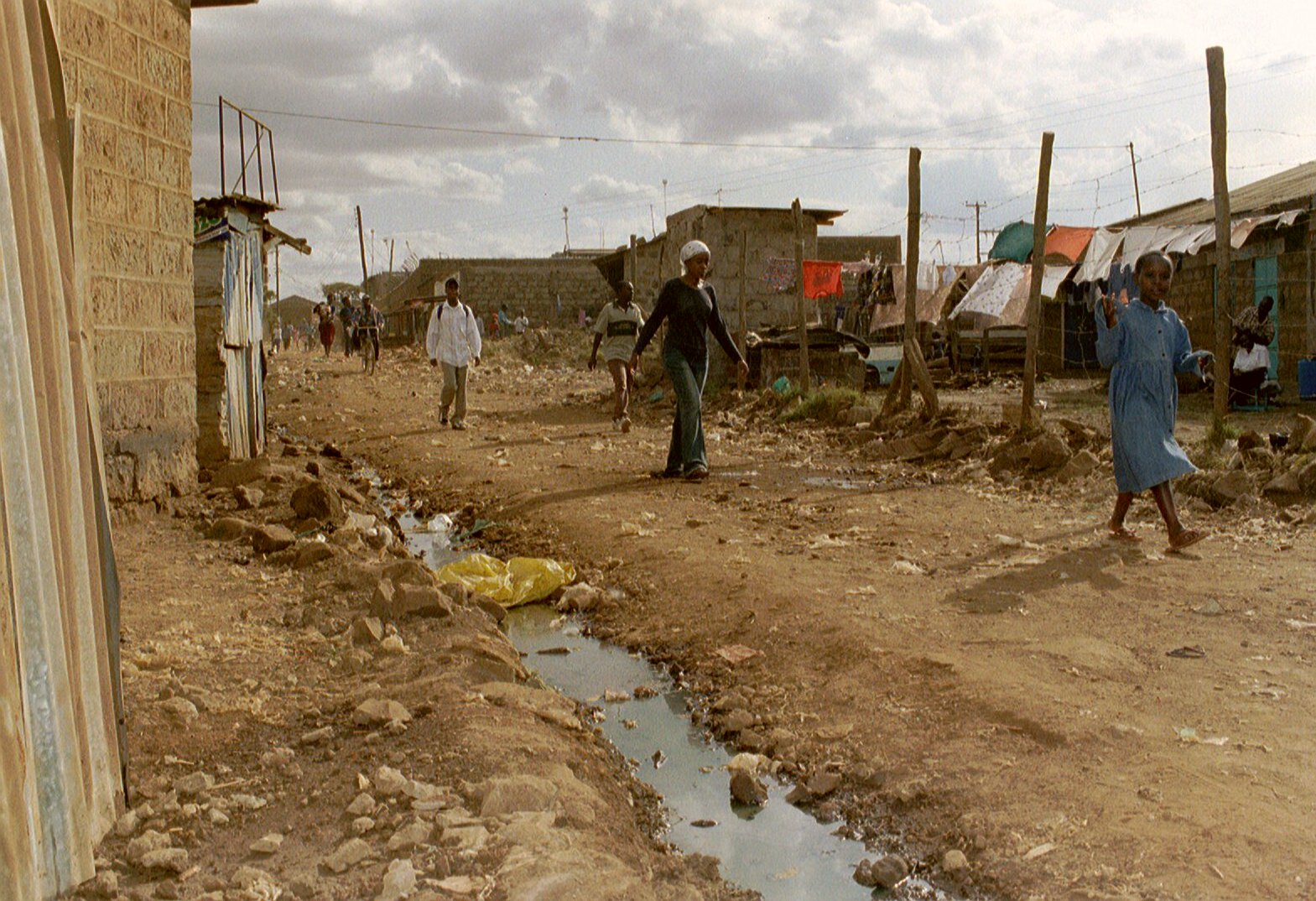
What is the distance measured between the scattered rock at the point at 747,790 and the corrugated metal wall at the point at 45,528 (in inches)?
67.3

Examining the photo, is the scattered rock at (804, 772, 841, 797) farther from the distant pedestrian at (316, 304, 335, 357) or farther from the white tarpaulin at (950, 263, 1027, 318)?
the distant pedestrian at (316, 304, 335, 357)

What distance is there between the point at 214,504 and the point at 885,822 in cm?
499

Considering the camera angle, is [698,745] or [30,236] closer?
[30,236]

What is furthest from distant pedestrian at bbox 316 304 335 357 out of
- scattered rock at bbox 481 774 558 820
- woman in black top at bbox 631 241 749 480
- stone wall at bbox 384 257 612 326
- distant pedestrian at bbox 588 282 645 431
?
scattered rock at bbox 481 774 558 820

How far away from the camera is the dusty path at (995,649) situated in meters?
2.99

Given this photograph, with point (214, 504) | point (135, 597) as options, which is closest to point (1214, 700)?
point (135, 597)

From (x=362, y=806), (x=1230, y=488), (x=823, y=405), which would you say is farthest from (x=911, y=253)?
(x=362, y=806)

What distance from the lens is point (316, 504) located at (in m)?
6.75

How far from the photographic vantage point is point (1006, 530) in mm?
6578

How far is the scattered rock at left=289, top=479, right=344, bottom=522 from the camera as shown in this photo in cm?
675

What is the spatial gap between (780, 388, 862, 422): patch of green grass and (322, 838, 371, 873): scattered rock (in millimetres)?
9855

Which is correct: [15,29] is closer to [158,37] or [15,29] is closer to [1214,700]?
[1214,700]

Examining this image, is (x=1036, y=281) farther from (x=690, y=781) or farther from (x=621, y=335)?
(x=690, y=781)

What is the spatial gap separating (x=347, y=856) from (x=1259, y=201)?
15.5 m
